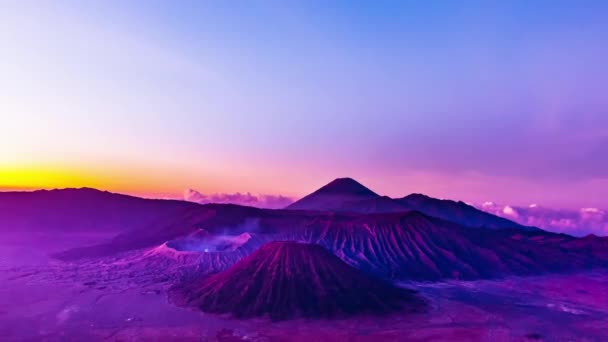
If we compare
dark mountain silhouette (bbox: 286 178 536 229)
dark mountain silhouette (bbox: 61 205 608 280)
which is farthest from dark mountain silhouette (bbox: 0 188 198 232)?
dark mountain silhouette (bbox: 286 178 536 229)

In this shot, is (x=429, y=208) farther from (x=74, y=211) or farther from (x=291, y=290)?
(x=74, y=211)

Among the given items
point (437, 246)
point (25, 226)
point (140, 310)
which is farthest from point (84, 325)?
point (25, 226)

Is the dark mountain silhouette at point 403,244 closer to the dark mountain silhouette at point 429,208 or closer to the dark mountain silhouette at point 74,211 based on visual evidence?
the dark mountain silhouette at point 429,208

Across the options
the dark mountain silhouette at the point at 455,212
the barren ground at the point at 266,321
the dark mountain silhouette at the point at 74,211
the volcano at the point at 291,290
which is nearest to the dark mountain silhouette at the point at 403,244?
the barren ground at the point at 266,321

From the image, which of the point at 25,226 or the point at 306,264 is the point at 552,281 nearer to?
the point at 306,264

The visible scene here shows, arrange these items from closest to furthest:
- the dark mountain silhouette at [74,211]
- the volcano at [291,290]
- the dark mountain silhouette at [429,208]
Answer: the volcano at [291,290], the dark mountain silhouette at [429,208], the dark mountain silhouette at [74,211]

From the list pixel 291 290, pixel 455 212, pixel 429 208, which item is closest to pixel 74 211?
pixel 429 208

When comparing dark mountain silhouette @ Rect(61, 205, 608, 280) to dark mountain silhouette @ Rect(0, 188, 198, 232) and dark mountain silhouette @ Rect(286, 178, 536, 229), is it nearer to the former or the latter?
dark mountain silhouette @ Rect(286, 178, 536, 229)
